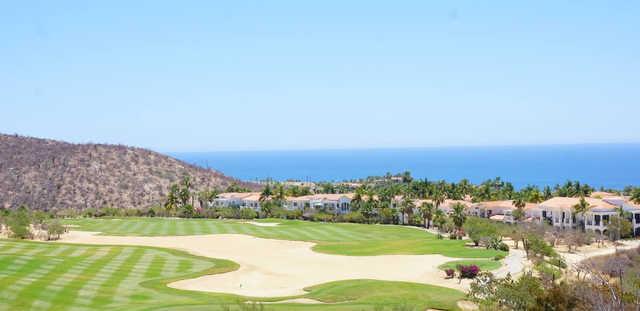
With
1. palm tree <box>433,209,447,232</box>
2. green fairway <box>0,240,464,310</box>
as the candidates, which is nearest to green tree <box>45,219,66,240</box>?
green fairway <box>0,240,464,310</box>

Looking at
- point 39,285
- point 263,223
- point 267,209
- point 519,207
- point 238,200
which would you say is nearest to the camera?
point 39,285

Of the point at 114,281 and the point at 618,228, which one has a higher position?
the point at 618,228

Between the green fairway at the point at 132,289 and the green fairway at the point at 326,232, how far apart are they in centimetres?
1978

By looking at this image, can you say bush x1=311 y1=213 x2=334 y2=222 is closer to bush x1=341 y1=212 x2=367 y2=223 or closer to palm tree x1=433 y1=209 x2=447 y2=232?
bush x1=341 y1=212 x2=367 y2=223

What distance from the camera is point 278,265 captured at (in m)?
64.7

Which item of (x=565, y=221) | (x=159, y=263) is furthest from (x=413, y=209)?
(x=159, y=263)

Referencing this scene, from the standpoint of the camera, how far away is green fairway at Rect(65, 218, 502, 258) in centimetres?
7388

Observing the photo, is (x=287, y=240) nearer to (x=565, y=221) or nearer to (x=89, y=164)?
(x=565, y=221)

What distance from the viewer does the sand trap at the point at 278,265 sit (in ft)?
169

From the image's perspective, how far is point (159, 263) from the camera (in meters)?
61.0

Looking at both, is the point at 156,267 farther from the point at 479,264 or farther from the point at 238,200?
the point at 238,200

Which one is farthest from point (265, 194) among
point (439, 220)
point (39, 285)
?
point (39, 285)

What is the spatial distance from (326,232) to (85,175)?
→ 7474cm

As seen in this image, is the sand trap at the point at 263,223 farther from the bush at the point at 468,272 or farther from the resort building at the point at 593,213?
the bush at the point at 468,272
